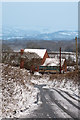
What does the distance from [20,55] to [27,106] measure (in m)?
43.5

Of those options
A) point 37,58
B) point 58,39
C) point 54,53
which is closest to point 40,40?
point 58,39

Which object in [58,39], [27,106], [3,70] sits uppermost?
[58,39]

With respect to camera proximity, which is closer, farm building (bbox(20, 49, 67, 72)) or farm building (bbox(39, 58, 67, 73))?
farm building (bbox(20, 49, 67, 72))

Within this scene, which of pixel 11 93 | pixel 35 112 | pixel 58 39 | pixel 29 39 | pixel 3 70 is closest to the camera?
pixel 35 112

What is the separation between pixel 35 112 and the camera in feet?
33.4

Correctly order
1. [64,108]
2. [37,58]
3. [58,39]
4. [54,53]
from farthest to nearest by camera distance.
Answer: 1. [58,39]
2. [54,53]
3. [37,58]
4. [64,108]

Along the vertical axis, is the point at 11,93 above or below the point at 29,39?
below

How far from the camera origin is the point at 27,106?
1159 centimetres

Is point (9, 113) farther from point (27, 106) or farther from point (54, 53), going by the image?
point (54, 53)

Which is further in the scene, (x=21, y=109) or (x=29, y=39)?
(x=29, y=39)

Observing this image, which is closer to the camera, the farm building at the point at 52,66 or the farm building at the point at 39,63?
the farm building at the point at 39,63

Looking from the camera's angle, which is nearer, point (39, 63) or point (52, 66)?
point (39, 63)

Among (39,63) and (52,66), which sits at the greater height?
(39,63)

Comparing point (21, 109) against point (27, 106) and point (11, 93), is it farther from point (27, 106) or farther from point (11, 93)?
point (11, 93)
